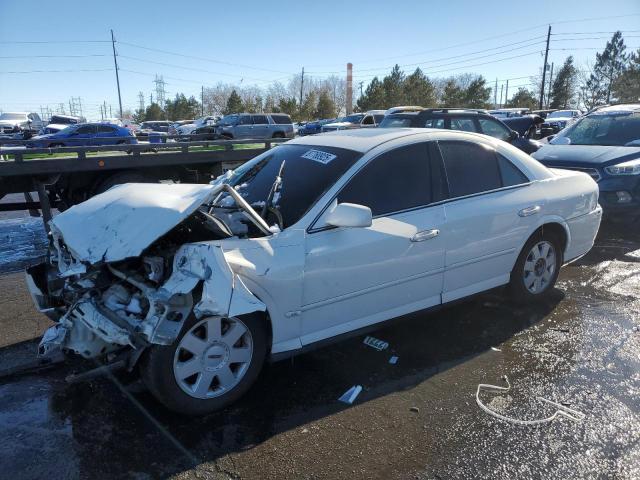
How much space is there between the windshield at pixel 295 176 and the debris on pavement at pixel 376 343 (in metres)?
1.32

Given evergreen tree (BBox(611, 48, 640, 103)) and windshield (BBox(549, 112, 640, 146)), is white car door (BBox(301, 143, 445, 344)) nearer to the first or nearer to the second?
windshield (BBox(549, 112, 640, 146))

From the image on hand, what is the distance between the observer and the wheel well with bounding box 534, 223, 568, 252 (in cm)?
443

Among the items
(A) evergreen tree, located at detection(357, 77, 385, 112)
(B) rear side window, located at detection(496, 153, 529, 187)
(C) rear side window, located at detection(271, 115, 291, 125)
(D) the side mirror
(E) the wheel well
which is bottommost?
(E) the wheel well

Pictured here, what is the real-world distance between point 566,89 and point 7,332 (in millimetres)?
73703

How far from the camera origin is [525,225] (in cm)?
419

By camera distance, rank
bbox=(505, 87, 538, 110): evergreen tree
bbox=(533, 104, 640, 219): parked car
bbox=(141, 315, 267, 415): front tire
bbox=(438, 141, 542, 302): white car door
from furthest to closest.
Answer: bbox=(505, 87, 538, 110): evergreen tree
bbox=(533, 104, 640, 219): parked car
bbox=(438, 141, 542, 302): white car door
bbox=(141, 315, 267, 415): front tire

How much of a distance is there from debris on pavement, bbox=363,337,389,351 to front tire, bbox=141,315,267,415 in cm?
111

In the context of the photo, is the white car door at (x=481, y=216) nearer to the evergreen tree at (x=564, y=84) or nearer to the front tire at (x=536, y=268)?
the front tire at (x=536, y=268)

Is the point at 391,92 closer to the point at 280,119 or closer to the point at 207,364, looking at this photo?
the point at 280,119

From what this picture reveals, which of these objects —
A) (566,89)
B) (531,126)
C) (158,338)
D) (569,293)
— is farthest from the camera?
(566,89)

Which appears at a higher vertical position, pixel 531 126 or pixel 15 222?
pixel 531 126

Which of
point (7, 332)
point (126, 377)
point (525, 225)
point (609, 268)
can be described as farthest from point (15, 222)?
point (609, 268)

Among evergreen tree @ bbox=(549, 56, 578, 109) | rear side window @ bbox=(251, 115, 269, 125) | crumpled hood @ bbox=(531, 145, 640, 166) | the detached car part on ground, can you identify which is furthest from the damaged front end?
evergreen tree @ bbox=(549, 56, 578, 109)

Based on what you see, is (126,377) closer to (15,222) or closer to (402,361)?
(402,361)
